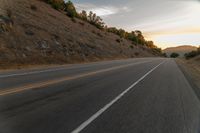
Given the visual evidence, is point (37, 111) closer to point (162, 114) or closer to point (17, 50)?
point (162, 114)

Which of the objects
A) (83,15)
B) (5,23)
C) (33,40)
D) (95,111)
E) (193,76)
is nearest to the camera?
(95,111)

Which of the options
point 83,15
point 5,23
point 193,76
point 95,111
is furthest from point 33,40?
point 83,15

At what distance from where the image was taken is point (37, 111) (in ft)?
24.3

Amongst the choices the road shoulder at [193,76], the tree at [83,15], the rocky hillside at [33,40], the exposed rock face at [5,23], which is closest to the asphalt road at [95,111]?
the road shoulder at [193,76]

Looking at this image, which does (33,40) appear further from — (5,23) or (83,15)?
(83,15)

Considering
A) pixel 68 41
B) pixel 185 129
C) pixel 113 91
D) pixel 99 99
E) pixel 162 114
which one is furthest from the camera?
pixel 68 41

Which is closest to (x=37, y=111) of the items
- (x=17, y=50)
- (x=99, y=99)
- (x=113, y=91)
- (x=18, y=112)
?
(x=18, y=112)

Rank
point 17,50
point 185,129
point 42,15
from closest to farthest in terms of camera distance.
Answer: point 185,129
point 17,50
point 42,15

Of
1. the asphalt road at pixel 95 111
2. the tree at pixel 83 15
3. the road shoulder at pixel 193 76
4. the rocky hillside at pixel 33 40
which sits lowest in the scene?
the road shoulder at pixel 193 76

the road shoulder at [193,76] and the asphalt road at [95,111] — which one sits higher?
the asphalt road at [95,111]

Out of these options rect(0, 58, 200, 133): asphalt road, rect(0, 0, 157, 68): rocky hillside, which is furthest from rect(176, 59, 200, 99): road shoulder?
rect(0, 0, 157, 68): rocky hillside

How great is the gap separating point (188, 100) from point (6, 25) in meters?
26.0

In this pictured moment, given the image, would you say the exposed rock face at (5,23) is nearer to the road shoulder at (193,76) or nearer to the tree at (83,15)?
the road shoulder at (193,76)

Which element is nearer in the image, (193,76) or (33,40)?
(193,76)
